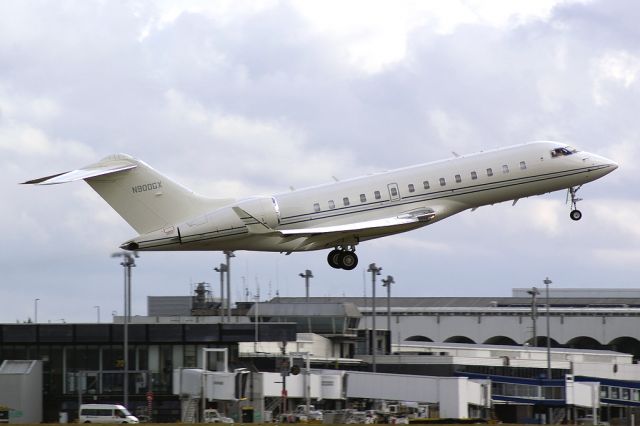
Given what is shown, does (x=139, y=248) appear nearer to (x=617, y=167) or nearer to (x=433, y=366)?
(x=617, y=167)

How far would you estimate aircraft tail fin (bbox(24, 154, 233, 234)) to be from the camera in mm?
53219

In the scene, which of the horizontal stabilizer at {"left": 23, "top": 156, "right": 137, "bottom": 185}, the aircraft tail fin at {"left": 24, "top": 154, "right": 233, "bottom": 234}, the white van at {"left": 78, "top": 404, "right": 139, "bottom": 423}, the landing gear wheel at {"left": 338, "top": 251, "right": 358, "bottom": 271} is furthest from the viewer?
the white van at {"left": 78, "top": 404, "right": 139, "bottom": 423}

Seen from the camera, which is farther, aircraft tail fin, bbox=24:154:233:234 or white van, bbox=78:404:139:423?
white van, bbox=78:404:139:423

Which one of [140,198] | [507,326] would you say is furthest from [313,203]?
[507,326]

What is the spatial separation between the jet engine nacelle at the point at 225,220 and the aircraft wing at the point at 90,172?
3.76 metres

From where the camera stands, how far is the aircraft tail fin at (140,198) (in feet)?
175

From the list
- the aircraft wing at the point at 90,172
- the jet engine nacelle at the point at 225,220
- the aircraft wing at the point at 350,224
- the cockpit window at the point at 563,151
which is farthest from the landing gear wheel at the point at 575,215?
the aircraft wing at the point at 90,172

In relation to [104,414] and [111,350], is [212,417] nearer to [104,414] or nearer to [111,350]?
[104,414]

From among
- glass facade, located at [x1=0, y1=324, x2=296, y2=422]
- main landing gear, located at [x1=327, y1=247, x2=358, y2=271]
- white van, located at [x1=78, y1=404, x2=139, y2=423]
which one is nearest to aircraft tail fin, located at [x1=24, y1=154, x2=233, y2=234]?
main landing gear, located at [x1=327, y1=247, x2=358, y2=271]

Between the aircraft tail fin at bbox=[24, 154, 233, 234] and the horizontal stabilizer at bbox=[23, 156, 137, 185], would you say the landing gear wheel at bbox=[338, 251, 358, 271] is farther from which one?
the horizontal stabilizer at bbox=[23, 156, 137, 185]

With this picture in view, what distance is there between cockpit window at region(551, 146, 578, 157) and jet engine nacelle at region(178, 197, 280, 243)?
12.8 metres

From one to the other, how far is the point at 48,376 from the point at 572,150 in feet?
98.0

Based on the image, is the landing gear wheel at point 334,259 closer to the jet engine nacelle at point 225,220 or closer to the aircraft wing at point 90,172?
the jet engine nacelle at point 225,220

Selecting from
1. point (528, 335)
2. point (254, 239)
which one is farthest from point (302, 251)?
point (528, 335)
